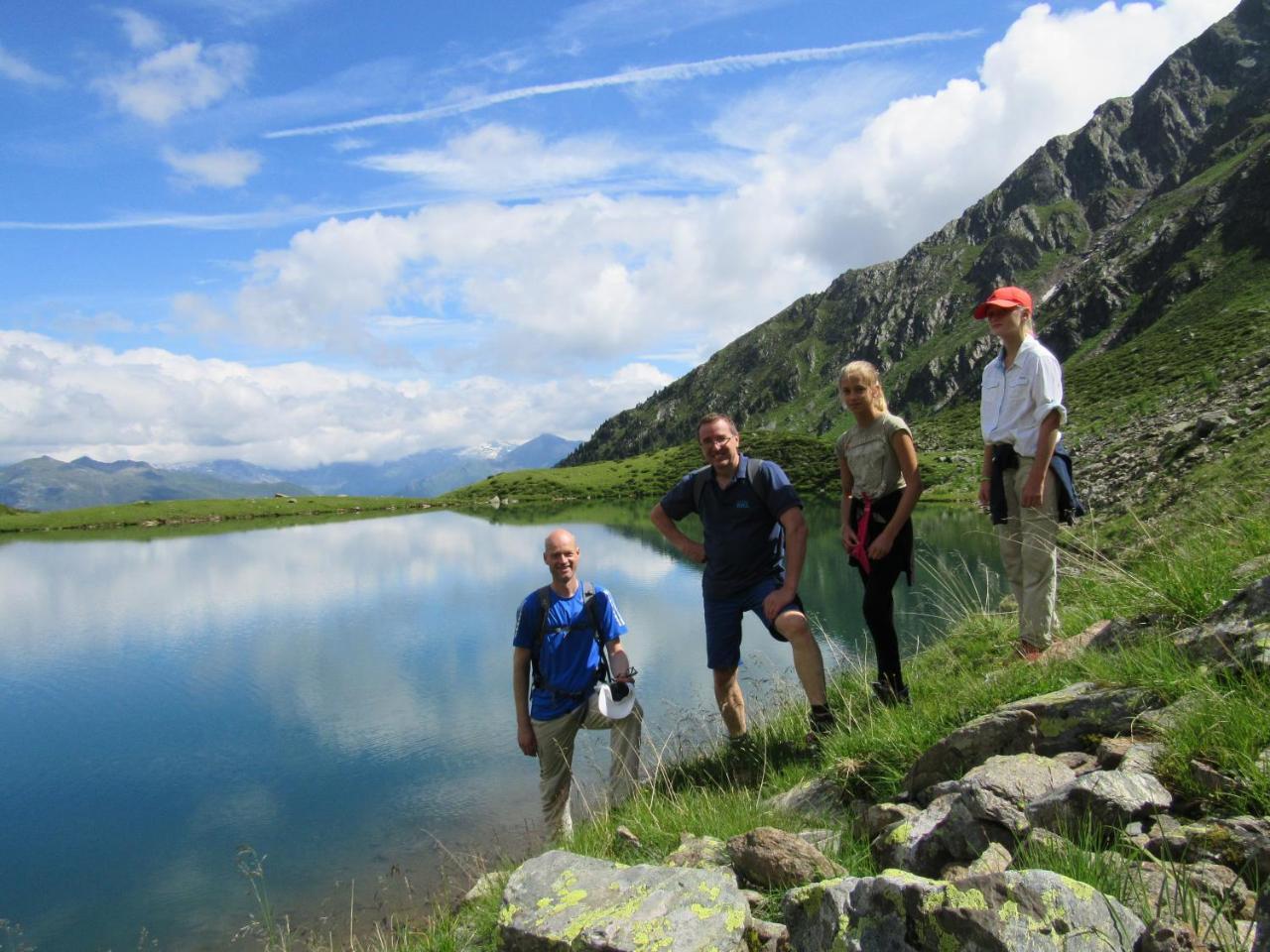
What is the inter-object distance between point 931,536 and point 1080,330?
433 feet

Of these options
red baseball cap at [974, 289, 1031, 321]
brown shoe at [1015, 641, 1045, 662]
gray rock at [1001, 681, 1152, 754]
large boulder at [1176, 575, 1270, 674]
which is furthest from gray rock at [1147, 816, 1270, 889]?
red baseball cap at [974, 289, 1031, 321]

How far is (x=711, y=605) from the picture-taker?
6.97 m

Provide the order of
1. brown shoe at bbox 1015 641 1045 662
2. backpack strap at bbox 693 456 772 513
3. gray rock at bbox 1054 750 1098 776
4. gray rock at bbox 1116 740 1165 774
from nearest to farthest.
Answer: gray rock at bbox 1116 740 1165 774
gray rock at bbox 1054 750 1098 776
brown shoe at bbox 1015 641 1045 662
backpack strap at bbox 693 456 772 513

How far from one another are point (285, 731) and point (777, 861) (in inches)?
707

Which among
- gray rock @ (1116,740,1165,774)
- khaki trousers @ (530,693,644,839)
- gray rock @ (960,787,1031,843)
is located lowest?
khaki trousers @ (530,693,644,839)

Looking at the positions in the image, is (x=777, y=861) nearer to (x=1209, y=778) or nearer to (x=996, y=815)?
(x=996, y=815)

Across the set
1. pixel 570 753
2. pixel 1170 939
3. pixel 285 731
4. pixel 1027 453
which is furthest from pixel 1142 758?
pixel 285 731

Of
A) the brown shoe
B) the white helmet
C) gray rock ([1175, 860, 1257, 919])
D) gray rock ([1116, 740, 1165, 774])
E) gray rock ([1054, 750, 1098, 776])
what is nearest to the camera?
gray rock ([1175, 860, 1257, 919])

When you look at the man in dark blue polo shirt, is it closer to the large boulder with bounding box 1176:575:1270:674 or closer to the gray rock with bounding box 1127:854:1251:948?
the large boulder with bounding box 1176:575:1270:674

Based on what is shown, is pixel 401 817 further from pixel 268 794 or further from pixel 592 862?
pixel 592 862

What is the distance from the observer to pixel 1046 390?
600 centimetres

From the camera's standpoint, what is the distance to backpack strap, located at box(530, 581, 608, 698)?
7.27m

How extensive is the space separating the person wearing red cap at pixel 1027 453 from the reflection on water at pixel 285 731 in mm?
2299

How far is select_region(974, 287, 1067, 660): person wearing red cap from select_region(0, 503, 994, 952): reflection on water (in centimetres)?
230
